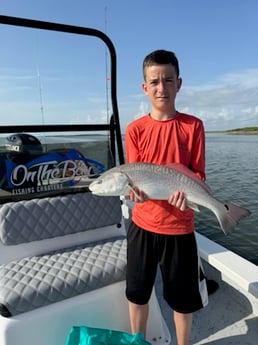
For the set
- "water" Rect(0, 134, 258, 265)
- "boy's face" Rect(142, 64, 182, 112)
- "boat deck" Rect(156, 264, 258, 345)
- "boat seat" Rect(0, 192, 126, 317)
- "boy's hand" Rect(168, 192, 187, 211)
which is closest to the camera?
"boy's hand" Rect(168, 192, 187, 211)

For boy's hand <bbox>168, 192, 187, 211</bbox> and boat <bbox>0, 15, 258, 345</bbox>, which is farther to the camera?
boat <bbox>0, 15, 258, 345</bbox>

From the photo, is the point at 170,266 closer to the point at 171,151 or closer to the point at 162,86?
the point at 171,151

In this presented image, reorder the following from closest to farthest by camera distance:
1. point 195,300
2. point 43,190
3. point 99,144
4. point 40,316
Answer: point 195,300
point 40,316
point 43,190
point 99,144

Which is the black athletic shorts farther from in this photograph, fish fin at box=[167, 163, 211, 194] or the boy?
fish fin at box=[167, 163, 211, 194]

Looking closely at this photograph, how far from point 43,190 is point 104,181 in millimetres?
1319

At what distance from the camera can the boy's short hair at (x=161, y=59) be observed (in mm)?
1798

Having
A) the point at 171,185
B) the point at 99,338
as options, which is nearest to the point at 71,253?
the point at 99,338

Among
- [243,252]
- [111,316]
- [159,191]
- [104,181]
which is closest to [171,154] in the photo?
[159,191]

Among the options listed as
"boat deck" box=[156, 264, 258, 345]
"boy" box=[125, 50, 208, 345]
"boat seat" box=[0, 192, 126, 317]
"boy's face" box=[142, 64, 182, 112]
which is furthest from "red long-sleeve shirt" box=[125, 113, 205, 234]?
"boat deck" box=[156, 264, 258, 345]

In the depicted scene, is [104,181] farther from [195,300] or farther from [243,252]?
[243,252]

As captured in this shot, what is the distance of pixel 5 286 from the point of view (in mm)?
2043

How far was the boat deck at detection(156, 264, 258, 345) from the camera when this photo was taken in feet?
8.17

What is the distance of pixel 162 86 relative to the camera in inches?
70.8

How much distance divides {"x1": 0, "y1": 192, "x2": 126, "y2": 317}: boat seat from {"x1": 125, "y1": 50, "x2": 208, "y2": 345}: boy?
45cm
